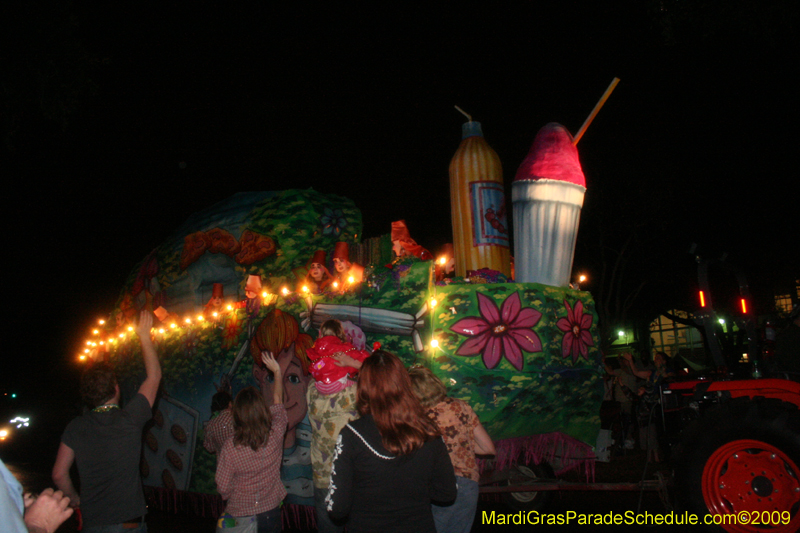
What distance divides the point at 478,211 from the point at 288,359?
3108 mm

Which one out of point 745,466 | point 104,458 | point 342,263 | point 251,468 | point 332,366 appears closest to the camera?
point 104,458

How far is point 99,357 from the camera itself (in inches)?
411

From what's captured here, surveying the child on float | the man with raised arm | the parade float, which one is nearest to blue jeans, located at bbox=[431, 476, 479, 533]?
the child on float

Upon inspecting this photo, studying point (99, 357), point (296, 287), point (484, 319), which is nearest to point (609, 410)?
point (484, 319)

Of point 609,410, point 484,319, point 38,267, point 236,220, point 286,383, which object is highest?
point 38,267

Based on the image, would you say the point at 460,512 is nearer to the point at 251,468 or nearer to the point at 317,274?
→ the point at 251,468

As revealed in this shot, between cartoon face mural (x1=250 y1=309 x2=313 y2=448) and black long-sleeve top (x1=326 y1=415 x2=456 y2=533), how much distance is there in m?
4.35

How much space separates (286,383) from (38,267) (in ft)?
47.2

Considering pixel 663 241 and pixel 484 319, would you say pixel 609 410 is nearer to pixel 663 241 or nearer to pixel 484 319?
pixel 484 319

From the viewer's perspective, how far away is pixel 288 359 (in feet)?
22.4

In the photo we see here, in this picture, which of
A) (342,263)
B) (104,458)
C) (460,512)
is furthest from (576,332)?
(104,458)

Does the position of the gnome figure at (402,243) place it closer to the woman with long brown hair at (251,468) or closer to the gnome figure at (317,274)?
the gnome figure at (317,274)

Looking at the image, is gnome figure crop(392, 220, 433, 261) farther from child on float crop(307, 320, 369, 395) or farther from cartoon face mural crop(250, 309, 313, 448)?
child on float crop(307, 320, 369, 395)

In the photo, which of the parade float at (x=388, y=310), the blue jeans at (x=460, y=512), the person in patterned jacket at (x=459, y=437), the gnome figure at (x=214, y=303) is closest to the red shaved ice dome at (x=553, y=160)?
the parade float at (x=388, y=310)
